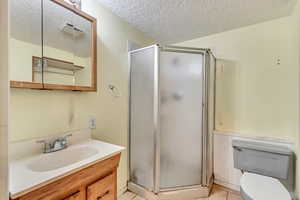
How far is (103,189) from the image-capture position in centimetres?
118

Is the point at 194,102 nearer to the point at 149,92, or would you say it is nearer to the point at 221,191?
the point at 149,92

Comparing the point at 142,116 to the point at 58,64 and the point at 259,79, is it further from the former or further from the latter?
the point at 259,79

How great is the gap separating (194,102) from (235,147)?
2.52 feet

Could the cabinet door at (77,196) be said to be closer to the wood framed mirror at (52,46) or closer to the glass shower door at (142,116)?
the wood framed mirror at (52,46)

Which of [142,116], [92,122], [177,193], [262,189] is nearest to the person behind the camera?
[262,189]

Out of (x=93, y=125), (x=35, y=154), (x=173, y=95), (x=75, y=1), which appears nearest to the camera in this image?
(x=35, y=154)

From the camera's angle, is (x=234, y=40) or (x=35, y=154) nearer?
(x=35, y=154)

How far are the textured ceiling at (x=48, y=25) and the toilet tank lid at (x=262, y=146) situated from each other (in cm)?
208

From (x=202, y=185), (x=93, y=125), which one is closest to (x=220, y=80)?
(x=202, y=185)

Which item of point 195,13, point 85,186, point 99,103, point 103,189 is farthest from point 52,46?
point 195,13

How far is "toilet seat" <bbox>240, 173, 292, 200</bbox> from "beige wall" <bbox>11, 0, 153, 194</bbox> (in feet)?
4.58

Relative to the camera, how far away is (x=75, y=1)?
4.64ft

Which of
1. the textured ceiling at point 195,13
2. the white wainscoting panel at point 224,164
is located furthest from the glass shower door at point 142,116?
the white wainscoting panel at point 224,164

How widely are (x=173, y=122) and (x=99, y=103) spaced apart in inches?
35.9
